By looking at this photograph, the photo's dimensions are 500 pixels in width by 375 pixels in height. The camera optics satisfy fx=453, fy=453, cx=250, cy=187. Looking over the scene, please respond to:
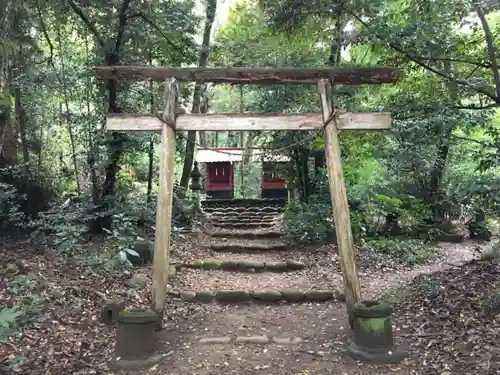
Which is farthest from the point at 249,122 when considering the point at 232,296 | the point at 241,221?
the point at 241,221

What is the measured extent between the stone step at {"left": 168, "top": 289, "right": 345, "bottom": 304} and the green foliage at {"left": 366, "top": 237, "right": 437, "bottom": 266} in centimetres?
278

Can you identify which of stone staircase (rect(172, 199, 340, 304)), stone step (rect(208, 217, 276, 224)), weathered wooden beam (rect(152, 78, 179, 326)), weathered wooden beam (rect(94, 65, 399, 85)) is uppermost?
weathered wooden beam (rect(94, 65, 399, 85))

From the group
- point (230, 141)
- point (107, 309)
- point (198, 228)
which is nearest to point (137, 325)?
point (107, 309)

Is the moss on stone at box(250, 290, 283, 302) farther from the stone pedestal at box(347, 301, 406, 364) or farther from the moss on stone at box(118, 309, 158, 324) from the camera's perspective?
the moss on stone at box(118, 309, 158, 324)

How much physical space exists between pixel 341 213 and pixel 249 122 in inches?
60.8

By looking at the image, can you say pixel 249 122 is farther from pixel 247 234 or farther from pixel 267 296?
pixel 247 234

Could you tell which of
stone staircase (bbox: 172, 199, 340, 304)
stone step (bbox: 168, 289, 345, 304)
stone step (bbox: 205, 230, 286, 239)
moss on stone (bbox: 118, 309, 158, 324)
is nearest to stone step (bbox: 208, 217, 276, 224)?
stone staircase (bbox: 172, 199, 340, 304)

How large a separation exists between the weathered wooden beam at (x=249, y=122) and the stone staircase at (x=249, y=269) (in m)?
2.61

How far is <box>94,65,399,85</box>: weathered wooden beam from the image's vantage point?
552 centimetres

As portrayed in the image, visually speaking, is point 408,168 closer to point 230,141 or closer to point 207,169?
point 207,169

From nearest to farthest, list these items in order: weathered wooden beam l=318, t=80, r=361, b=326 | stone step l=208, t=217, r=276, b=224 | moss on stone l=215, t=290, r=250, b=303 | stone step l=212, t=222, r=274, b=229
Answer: weathered wooden beam l=318, t=80, r=361, b=326 < moss on stone l=215, t=290, r=250, b=303 < stone step l=212, t=222, r=274, b=229 < stone step l=208, t=217, r=276, b=224

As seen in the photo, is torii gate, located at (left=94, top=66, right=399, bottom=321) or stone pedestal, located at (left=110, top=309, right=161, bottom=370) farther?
torii gate, located at (left=94, top=66, right=399, bottom=321)

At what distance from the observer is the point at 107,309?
5.57 meters

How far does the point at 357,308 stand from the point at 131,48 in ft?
22.1
